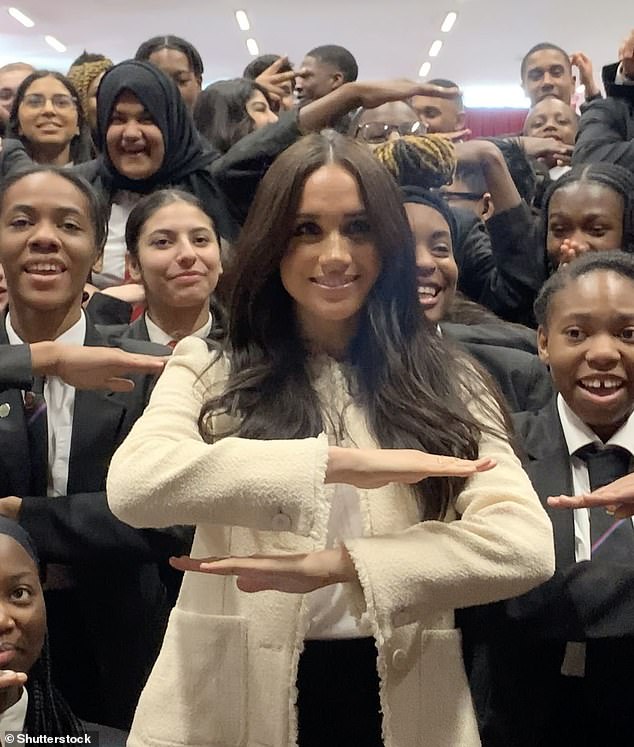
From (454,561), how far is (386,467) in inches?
5.2

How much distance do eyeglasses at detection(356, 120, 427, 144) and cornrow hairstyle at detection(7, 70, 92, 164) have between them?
1009mm

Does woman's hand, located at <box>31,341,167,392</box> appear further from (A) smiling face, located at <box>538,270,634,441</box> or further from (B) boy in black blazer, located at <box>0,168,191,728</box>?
(A) smiling face, located at <box>538,270,634,441</box>

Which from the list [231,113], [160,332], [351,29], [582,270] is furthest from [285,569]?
[351,29]

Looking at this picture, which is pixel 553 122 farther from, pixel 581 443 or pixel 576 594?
pixel 576 594

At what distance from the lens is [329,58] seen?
3.33 m

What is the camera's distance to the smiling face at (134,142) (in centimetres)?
264

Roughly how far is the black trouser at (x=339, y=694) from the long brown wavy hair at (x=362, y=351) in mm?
198

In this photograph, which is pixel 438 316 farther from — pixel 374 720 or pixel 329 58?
pixel 329 58

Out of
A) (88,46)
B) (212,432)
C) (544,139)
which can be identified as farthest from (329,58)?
(88,46)

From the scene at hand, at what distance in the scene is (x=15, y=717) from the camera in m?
1.54

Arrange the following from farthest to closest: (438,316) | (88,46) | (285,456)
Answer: (88,46), (438,316), (285,456)

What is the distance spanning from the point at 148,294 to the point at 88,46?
9.47m

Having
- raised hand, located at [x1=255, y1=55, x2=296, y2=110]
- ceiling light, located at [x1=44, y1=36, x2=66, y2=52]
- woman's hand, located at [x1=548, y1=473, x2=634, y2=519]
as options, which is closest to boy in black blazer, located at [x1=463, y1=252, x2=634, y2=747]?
woman's hand, located at [x1=548, y1=473, x2=634, y2=519]

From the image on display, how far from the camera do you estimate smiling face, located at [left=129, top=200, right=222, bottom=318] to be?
2.21m
